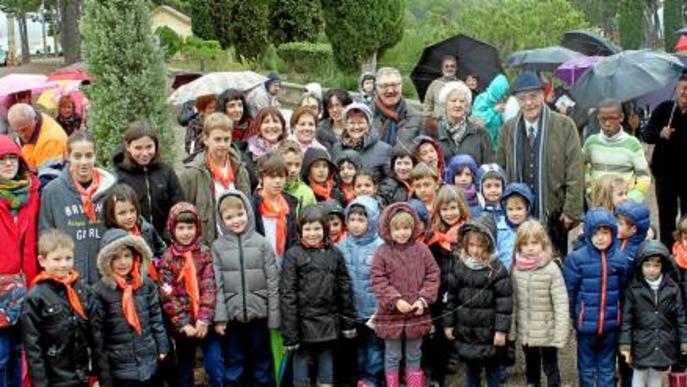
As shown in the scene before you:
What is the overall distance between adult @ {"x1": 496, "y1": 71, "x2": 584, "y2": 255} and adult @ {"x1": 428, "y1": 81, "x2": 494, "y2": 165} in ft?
0.94

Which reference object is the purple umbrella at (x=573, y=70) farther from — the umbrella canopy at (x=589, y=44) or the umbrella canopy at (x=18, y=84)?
the umbrella canopy at (x=18, y=84)

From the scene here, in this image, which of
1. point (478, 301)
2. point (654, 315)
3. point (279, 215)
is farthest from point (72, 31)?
point (654, 315)

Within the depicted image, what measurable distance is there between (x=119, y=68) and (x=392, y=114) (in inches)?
87.7

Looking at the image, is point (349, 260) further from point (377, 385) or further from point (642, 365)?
point (642, 365)

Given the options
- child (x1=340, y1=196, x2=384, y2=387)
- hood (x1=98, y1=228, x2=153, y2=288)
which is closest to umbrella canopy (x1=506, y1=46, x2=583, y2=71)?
child (x1=340, y1=196, x2=384, y2=387)

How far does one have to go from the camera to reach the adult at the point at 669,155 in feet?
24.2

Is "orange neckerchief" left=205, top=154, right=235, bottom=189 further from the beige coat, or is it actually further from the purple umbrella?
the purple umbrella

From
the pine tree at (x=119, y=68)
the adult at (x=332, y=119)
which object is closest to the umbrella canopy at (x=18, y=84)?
the pine tree at (x=119, y=68)

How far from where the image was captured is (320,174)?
20.4 feet

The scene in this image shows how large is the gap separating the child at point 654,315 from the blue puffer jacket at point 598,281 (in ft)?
0.25

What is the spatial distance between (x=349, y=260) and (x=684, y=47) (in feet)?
30.9

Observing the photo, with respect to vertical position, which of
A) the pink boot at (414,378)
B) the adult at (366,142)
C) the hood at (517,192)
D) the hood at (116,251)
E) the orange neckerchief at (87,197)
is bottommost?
the pink boot at (414,378)

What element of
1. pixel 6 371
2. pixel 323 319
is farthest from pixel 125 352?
pixel 323 319

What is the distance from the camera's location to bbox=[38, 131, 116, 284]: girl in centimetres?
520
